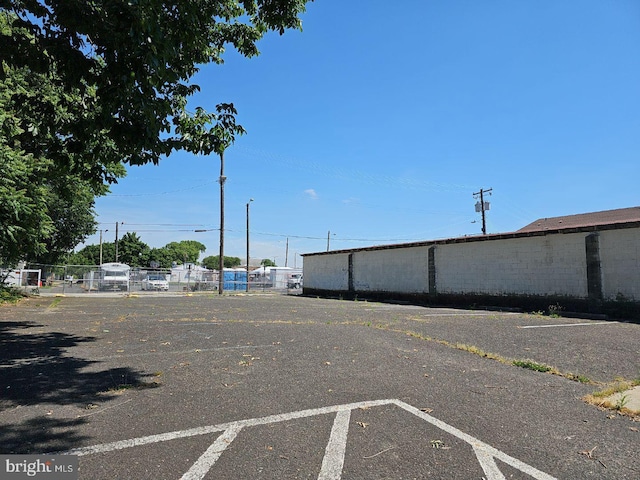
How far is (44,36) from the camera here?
5773 mm

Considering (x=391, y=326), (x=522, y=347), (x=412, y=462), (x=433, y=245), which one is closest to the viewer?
(x=412, y=462)

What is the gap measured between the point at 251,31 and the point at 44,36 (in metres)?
4.33

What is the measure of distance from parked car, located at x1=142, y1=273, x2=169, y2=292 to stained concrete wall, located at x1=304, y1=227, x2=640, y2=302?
1895 centimetres

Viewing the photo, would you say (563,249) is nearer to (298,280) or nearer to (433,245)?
(433,245)

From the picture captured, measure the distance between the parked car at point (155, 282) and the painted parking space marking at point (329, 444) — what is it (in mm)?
34771

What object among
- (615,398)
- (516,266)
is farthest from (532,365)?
(516,266)

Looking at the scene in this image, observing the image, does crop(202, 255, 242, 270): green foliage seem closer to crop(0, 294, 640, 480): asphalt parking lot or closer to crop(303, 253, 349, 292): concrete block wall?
crop(303, 253, 349, 292): concrete block wall

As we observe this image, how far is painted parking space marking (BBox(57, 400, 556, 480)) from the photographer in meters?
3.16

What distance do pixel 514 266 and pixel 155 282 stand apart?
30.2m

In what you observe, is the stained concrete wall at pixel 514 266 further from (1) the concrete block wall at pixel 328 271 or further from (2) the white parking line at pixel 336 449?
(2) the white parking line at pixel 336 449

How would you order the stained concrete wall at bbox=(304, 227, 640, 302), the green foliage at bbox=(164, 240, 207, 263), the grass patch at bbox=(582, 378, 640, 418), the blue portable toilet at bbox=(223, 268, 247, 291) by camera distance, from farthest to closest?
the green foliage at bbox=(164, 240, 207, 263)
the blue portable toilet at bbox=(223, 268, 247, 291)
the stained concrete wall at bbox=(304, 227, 640, 302)
the grass patch at bbox=(582, 378, 640, 418)

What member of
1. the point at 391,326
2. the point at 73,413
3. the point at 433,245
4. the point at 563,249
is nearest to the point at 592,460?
the point at 73,413

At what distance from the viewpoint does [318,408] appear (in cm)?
456

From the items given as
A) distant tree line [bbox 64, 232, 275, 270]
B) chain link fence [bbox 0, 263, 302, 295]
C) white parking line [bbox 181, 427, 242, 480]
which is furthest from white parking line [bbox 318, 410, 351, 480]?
distant tree line [bbox 64, 232, 275, 270]
